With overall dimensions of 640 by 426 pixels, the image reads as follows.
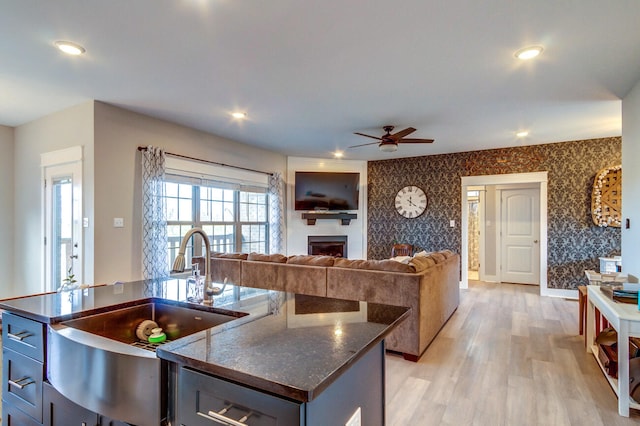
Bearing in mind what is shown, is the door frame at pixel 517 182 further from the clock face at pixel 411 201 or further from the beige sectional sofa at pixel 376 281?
the beige sectional sofa at pixel 376 281

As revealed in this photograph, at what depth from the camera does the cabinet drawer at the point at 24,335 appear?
1363mm

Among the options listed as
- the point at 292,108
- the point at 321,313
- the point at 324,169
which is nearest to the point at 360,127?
the point at 292,108

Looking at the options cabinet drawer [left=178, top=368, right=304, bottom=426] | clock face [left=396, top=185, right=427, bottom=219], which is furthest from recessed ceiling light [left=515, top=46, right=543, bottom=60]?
clock face [left=396, top=185, right=427, bottom=219]

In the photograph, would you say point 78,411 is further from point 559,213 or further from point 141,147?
point 559,213

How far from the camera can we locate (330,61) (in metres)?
2.87

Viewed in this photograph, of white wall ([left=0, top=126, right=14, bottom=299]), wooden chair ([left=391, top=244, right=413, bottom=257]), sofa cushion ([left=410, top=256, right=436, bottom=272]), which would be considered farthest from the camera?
wooden chair ([left=391, top=244, right=413, bottom=257])

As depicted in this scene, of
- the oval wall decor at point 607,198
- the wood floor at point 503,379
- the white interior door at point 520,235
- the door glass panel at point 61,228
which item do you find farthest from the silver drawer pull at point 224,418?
the white interior door at point 520,235

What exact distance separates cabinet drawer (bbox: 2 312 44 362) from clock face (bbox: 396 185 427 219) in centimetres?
632

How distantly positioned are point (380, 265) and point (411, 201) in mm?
3931

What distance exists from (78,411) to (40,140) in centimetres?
472

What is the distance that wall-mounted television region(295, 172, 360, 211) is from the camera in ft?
22.4

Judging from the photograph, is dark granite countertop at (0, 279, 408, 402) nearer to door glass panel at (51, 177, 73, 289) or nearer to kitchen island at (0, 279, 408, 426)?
kitchen island at (0, 279, 408, 426)

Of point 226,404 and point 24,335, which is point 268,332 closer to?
point 226,404

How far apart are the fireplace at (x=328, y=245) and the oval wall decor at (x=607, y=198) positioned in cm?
432
